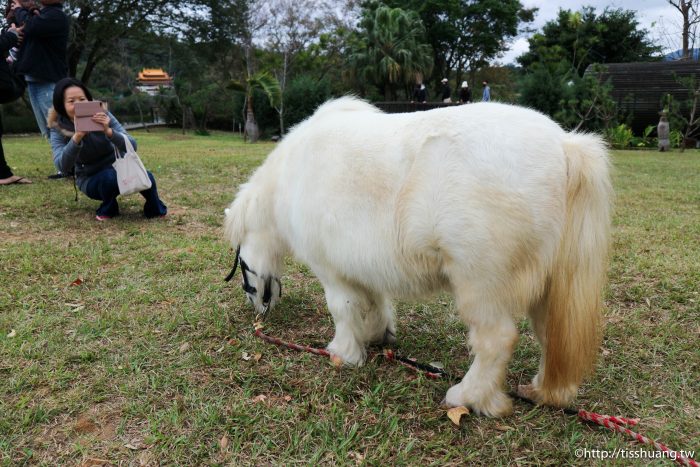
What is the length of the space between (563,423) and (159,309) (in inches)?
103

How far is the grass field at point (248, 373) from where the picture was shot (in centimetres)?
213

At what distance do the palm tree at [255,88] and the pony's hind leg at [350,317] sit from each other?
21.4 metres

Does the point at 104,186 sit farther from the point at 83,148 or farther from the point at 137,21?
the point at 137,21

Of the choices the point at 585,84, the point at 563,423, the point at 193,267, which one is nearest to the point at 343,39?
the point at 585,84

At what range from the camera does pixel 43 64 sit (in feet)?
21.1

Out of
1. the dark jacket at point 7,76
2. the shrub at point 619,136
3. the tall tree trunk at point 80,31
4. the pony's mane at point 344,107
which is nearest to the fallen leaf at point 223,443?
the pony's mane at point 344,107

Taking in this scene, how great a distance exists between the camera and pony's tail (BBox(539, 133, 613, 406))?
211 cm

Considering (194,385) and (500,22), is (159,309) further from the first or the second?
(500,22)

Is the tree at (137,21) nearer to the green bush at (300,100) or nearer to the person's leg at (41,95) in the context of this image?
the green bush at (300,100)

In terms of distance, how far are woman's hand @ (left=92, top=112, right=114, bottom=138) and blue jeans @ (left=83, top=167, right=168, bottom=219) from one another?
1.81 feet

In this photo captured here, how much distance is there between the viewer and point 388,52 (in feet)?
99.9

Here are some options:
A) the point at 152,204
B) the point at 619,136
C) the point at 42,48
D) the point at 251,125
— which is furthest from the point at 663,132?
the point at 42,48

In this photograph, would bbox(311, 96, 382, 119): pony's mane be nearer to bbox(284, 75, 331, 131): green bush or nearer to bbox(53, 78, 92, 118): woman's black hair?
bbox(53, 78, 92, 118): woman's black hair

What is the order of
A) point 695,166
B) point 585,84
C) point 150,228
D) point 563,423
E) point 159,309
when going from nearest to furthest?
point 563,423 < point 159,309 < point 150,228 < point 695,166 < point 585,84
